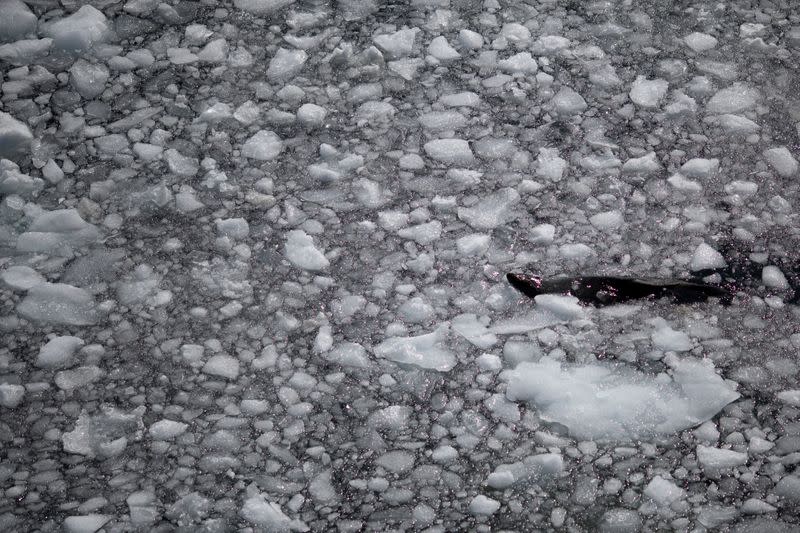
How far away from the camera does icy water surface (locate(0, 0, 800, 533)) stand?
2.02 meters

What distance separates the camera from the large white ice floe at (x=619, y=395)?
212 cm

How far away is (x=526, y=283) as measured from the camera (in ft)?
7.88

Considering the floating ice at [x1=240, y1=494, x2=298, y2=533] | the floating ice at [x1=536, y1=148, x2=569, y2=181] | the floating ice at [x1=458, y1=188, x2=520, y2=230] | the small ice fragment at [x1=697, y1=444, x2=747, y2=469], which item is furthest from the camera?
the floating ice at [x1=536, y1=148, x2=569, y2=181]

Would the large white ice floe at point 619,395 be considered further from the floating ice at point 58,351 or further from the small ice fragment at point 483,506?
the floating ice at point 58,351

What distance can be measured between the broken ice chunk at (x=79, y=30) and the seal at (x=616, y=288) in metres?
1.68

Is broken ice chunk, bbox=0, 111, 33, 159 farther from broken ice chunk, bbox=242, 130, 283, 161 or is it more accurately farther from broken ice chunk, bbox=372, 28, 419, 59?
broken ice chunk, bbox=372, 28, 419, 59

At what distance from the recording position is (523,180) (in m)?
2.66

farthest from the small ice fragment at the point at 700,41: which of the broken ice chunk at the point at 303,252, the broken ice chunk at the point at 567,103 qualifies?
the broken ice chunk at the point at 303,252

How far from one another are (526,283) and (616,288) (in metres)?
0.24

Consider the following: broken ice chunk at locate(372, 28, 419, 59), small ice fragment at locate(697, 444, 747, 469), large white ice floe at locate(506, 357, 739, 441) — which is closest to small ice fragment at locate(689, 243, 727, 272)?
large white ice floe at locate(506, 357, 739, 441)

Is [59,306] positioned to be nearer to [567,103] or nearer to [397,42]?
[397,42]

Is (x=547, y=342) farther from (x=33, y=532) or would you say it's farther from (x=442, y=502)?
(x=33, y=532)

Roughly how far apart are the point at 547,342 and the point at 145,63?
1.67m

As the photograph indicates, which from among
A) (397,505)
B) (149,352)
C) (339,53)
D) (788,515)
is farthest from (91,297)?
(788,515)
